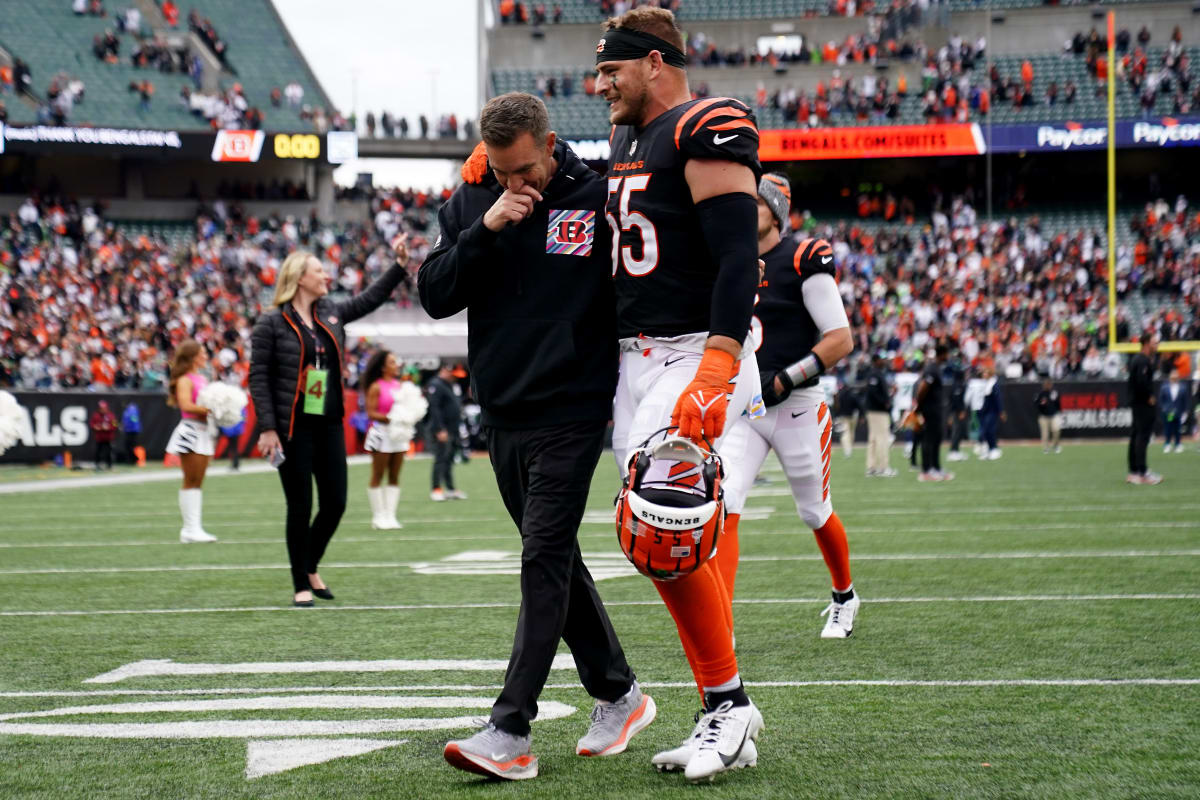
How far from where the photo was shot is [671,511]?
11.9 ft

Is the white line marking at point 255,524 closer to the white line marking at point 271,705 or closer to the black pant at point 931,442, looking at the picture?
the black pant at point 931,442

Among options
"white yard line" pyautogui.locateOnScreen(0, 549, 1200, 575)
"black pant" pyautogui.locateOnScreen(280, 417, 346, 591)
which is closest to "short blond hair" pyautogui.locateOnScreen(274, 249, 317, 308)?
"black pant" pyautogui.locateOnScreen(280, 417, 346, 591)

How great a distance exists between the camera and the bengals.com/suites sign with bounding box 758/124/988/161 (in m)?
40.0

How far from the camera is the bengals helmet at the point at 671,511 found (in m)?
3.63

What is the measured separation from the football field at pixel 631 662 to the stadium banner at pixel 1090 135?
30.5 m

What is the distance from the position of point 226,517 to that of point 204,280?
23241 millimetres

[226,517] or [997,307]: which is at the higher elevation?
[997,307]

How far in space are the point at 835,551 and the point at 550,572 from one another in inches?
99.4

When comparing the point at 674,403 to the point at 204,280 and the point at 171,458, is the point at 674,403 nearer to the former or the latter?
the point at 171,458

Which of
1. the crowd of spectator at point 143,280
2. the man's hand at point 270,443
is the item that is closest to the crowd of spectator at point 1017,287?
the crowd of spectator at point 143,280

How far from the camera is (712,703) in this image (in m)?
3.91

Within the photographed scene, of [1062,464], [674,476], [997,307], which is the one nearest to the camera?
[674,476]

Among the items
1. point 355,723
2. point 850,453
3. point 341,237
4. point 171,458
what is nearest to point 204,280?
point 341,237

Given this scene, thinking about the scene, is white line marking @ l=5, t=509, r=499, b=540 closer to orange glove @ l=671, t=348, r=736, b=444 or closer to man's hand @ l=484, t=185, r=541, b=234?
man's hand @ l=484, t=185, r=541, b=234
